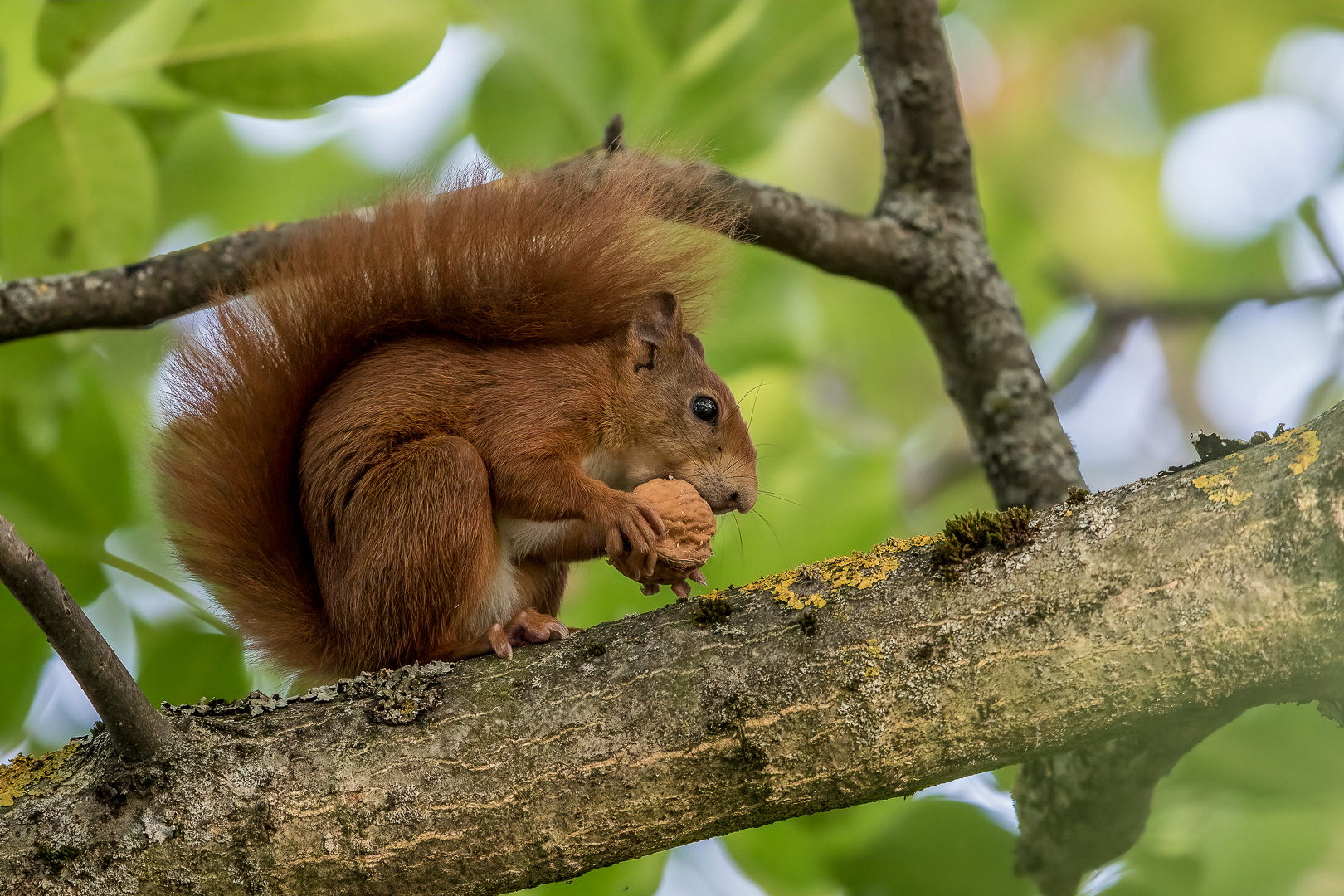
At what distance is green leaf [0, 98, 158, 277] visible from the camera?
214 centimetres

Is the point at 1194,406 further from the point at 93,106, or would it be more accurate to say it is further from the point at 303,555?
the point at 93,106

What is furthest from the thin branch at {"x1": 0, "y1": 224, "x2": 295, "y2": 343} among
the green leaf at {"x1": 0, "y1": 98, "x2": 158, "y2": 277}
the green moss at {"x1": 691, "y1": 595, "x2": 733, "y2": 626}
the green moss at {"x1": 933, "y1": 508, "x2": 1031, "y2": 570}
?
the green moss at {"x1": 933, "y1": 508, "x2": 1031, "y2": 570}

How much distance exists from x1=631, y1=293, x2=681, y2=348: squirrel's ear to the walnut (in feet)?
1.46

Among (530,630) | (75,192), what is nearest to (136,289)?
(75,192)

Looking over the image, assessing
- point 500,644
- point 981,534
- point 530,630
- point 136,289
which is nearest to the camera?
point 981,534

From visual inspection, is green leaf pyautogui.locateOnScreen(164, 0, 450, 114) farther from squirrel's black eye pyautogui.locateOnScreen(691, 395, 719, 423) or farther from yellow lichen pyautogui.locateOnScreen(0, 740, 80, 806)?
yellow lichen pyautogui.locateOnScreen(0, 740, 80, 806)

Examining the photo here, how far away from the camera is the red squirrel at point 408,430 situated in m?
1.94

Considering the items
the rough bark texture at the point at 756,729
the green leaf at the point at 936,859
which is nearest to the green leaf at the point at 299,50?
the rough bark texture at the point at 756,729

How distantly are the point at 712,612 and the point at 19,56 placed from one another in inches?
87.2

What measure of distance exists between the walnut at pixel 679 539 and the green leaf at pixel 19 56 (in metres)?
1.66

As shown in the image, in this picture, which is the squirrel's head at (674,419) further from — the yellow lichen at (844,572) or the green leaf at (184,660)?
the green leaf at (184,660)

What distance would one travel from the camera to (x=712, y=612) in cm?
165

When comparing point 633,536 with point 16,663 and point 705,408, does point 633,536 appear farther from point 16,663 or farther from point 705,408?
point 16,663

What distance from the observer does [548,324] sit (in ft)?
Result: 7.57
